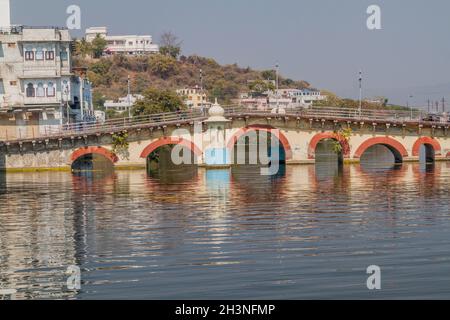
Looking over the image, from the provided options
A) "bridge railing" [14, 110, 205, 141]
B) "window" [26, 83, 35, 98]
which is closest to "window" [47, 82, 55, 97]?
"window" [26, 83, 35, 98]

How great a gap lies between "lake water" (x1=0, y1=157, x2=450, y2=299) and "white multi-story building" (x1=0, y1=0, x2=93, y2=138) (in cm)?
3036

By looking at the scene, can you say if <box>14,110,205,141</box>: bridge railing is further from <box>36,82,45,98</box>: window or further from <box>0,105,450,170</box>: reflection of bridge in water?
<box>36,82,45,98</box>: window

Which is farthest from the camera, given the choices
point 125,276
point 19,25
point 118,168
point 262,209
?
point 19,25

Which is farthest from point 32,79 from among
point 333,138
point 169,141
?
point 333,138

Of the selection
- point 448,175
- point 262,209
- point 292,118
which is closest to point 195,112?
point 292,118

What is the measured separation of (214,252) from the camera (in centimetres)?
3089

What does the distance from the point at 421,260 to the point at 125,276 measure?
9.34 meters

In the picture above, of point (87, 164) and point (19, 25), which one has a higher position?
point (19, 25)

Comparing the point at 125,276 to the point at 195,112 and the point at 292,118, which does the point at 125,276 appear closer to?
the point at 292,118

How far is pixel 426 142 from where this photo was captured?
292 feet

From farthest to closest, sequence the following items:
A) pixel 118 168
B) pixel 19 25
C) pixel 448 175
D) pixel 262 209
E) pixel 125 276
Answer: pixel 19 25
pixel 118 168
pixel 448 175
pixel 262 209
pixel 125 276

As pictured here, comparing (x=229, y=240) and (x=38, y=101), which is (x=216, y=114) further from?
(x=229, y=240)

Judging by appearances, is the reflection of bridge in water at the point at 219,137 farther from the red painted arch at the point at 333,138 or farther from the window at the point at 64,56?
the window at the point at 64,56
